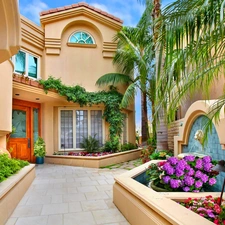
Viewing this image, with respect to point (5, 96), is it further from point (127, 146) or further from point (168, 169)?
point (127, 146)

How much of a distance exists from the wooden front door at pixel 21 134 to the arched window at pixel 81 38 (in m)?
4.38

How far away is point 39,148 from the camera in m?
9.93

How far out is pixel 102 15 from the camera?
11.7 meters

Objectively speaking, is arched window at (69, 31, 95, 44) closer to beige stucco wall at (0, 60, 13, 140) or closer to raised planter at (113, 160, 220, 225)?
beige stucco wall at (0, 60, 13, 140)

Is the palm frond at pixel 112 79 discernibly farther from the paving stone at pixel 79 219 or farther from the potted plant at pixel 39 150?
the paving stone at pixel 79 219

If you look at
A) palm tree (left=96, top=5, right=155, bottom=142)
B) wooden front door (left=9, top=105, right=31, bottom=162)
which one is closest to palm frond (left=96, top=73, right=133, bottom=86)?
palm tree (left=96, top=5, right=155, bottom=142)

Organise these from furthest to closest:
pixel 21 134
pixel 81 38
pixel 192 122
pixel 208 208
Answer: pixel 81 38
pixel 21 134
pixel 192 122
pixel 208 208

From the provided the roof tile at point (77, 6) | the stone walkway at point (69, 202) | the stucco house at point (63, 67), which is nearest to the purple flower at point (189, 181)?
the stone walkway at point (69, 202)

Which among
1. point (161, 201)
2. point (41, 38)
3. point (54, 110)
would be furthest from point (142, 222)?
point (41, 38)

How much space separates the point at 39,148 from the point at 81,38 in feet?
20.2

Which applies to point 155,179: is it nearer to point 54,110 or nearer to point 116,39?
point 54,110

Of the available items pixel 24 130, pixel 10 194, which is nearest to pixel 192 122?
pixel 10 194

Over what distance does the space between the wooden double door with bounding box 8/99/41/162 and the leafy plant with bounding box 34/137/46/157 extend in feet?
1.55

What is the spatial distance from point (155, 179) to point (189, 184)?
70 cm
